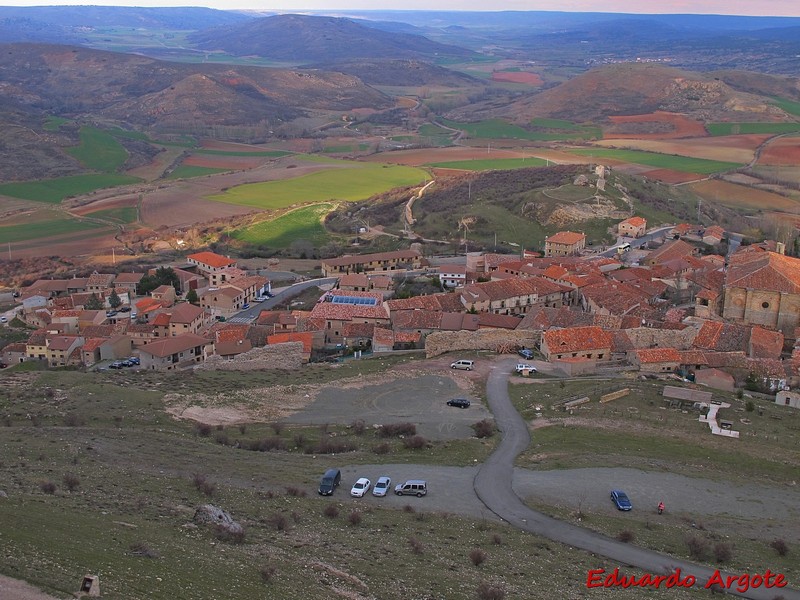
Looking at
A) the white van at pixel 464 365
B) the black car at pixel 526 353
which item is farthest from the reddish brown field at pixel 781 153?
the white van at pixel 464 365

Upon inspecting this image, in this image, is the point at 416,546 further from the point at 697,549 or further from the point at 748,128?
the point at 748,128

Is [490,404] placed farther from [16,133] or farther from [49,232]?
[16,133]

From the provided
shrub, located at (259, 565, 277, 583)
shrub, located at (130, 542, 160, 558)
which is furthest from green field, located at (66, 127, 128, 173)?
shrub, located at (259, 565, 277, 583)

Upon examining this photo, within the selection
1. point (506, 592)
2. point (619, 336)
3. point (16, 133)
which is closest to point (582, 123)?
point (16, 133)

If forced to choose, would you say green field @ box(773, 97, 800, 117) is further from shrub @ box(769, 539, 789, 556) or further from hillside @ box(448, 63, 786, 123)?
shrub @ box(769, 539, 789, 556)

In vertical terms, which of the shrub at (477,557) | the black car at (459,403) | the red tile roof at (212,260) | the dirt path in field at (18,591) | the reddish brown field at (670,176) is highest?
the dirt path in field at (18,591)

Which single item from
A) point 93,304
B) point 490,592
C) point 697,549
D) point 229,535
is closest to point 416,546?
point 490,592

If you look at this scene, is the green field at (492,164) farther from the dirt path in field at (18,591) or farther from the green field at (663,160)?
the dirt path in field at (18,591)
